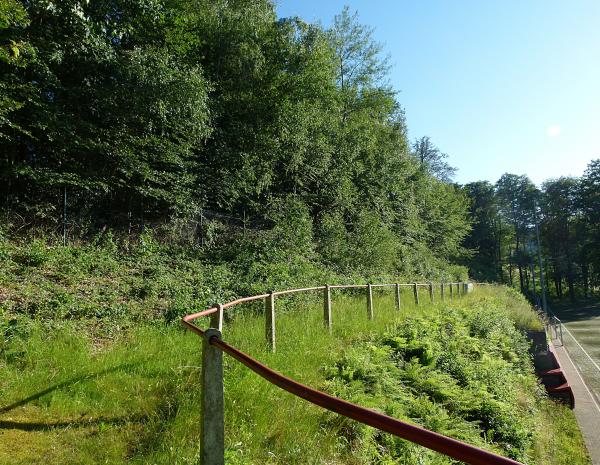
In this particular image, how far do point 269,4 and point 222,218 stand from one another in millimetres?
11192

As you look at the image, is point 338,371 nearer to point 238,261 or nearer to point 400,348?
point 400,348

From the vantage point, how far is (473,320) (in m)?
15.4

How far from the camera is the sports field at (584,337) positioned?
101 feet

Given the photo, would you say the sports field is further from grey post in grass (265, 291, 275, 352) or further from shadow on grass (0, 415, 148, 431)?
shadow on grass (0, 415, 148, 431)

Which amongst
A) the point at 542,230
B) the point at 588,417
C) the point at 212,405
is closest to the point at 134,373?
the point at 212,405

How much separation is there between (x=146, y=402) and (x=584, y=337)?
181ft

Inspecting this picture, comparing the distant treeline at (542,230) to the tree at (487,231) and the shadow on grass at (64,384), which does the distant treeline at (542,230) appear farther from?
the shadow on grass at (64,384)

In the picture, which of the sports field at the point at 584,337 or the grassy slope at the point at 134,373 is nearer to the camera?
the grassy slope at the point at 134,373

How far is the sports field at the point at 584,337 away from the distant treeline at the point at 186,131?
55.3 feet

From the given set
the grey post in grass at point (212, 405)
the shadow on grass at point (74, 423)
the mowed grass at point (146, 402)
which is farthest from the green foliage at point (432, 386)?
the grey post in grass at point (212, 405)

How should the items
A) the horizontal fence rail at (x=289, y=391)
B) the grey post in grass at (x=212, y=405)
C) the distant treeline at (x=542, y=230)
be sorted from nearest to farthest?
the horizontal fence rail at (x=289, y=391), the grey post in grass at (x=212, y=405), the distant treeline at (x=542, y=230)

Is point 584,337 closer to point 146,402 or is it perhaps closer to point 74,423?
point 146,402

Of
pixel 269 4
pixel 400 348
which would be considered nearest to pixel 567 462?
pixel 400 348

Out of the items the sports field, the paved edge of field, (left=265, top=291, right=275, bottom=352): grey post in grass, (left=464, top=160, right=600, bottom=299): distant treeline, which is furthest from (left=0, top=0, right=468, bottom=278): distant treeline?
(left=464, top=160, right=600, bottom=299): distant treeline
